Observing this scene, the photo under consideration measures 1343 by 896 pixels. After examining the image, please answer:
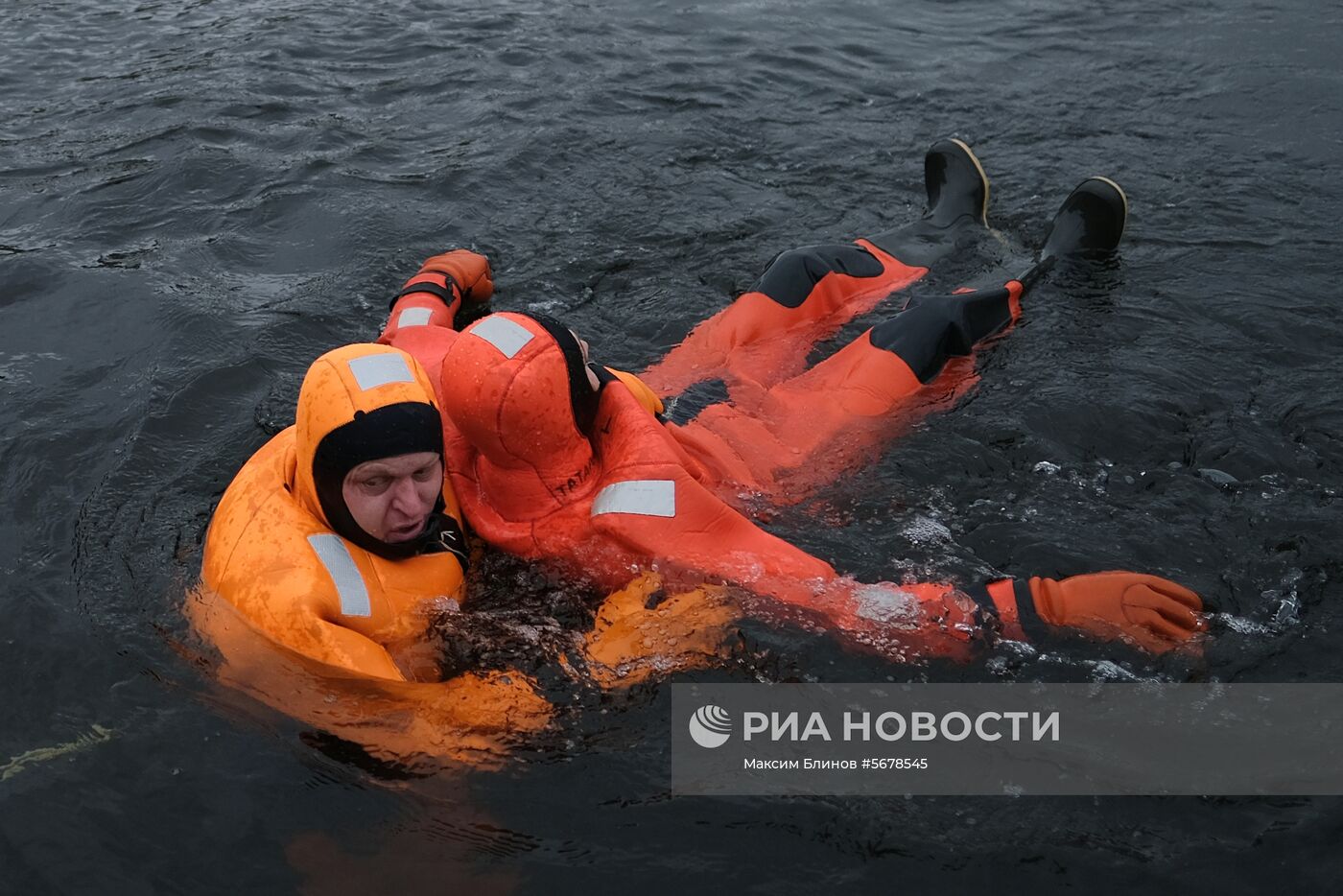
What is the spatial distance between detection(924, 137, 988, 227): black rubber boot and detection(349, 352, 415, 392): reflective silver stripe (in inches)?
165

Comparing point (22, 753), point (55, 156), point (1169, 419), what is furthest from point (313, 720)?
point (55, 156)

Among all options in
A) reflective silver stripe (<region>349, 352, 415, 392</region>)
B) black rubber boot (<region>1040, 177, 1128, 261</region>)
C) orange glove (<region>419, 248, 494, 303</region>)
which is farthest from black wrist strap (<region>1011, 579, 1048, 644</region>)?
orange glove (<region>419, 248, 494, 303</region>)

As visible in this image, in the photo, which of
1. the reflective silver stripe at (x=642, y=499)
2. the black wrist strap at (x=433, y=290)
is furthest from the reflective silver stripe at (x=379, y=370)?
the black wrist strap at (x=433, y=290)

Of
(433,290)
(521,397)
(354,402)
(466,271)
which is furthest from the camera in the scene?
(466,271)

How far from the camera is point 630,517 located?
179 inches

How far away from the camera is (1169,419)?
233 inches

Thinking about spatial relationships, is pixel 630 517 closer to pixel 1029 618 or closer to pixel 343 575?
pixel 343 575

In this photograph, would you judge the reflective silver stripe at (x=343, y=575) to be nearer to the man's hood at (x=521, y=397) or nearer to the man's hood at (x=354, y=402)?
the man's hood at (x=354, y=402)

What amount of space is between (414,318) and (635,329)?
4.73ft

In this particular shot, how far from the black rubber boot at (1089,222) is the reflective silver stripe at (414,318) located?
361 cm

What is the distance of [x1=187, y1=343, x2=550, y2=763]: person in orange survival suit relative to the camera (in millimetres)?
4094

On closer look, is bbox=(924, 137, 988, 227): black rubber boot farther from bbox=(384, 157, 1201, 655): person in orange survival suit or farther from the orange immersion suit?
bbox=(384, 157, 1201, 655): person in orange survival suit

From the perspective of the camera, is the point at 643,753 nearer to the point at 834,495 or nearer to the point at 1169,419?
the point at 834,495

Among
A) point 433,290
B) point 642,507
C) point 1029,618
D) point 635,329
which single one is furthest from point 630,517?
point 635,329
